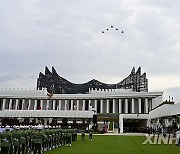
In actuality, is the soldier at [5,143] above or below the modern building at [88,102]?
below

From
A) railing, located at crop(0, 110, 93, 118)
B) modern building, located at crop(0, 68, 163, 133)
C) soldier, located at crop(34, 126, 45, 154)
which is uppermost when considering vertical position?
Result: modern building, located at crop(0, 68, 163, 133)

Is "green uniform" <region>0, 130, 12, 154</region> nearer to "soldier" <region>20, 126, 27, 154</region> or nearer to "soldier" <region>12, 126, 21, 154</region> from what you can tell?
"soldier" <region>12, 126, 21, 154</region>

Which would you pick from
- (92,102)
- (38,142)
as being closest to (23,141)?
(38,142)

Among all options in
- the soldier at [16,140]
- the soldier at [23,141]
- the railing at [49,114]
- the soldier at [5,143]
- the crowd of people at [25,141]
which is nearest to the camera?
the soldier at [5,143]

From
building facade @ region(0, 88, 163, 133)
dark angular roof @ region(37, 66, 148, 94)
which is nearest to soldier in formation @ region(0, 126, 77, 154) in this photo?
building facade @ region(0, 88, 163, 133)

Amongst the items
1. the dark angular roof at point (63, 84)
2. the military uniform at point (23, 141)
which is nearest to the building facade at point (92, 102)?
the dark angular roof at point (63, 84)

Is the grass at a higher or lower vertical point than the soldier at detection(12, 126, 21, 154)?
lower

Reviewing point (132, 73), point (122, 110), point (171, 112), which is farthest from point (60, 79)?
point (171, 112)

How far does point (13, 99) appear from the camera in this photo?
322ft

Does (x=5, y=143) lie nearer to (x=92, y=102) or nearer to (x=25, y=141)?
(x=25, y=141)

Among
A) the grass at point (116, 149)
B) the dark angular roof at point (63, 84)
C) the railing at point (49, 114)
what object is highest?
the dark angular roof at point (63, 84)

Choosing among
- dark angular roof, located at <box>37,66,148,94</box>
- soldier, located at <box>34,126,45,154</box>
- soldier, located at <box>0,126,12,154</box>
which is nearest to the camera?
soldier, located at <box>0,126,12,154</box>

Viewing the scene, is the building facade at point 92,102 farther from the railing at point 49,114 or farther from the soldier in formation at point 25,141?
the soldier in formation at point 25,141

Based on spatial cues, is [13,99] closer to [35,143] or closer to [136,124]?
[136,124]
